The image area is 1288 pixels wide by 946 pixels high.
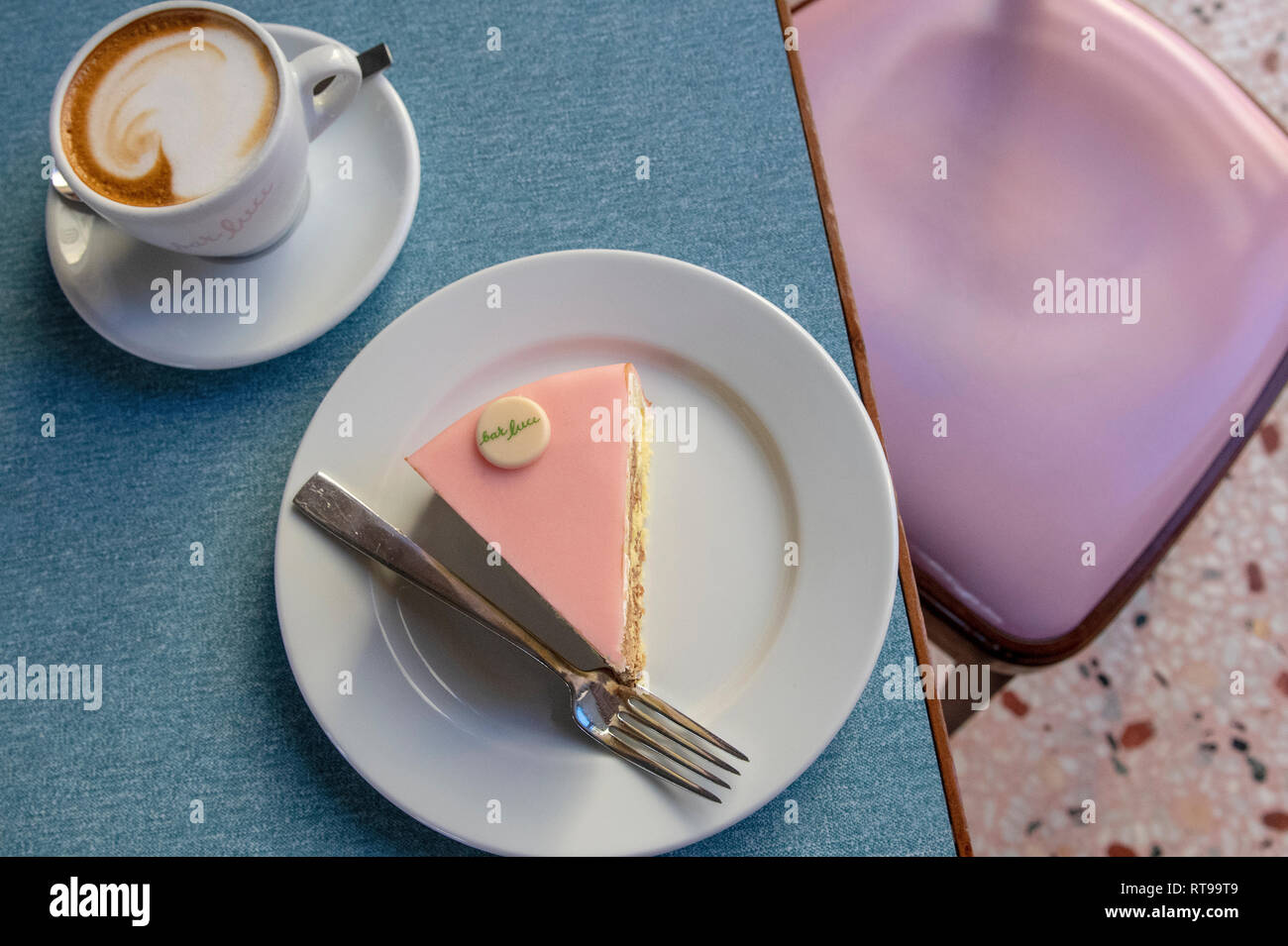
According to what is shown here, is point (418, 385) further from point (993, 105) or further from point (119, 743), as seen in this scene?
point (993, 105)

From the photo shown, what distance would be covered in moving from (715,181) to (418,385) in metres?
0.35

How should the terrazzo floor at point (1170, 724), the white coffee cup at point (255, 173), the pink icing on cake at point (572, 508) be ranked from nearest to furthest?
the white coffee cup at point (255, 173) < the pink icing on cake at point (572, 508) < the terrazzo floor at point (1170, 724)

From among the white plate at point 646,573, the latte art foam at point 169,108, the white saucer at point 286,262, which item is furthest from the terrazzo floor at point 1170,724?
the latte art foam at point 169,108

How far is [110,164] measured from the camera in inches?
30.6

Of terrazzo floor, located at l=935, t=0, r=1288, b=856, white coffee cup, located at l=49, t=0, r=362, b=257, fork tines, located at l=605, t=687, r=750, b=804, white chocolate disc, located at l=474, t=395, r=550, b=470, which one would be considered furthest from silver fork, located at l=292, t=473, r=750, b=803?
terrazzo floor, located at l=935, t=0, r=1288, b=856

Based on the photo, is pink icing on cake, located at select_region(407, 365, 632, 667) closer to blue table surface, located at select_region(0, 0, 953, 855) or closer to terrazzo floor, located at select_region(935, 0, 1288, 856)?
blue table surface, located at select_region(0, 0, 953, 855)

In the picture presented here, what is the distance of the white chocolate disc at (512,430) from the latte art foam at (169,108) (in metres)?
0.29

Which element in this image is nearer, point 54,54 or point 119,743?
point 119,743

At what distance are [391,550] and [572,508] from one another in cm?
16

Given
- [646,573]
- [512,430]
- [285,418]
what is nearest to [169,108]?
[285,418]

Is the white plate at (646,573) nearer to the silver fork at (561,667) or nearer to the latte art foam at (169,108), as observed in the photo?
the silver fork at (561,667)

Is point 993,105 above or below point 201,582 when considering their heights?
above

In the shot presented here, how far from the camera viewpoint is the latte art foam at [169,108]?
772 mm
